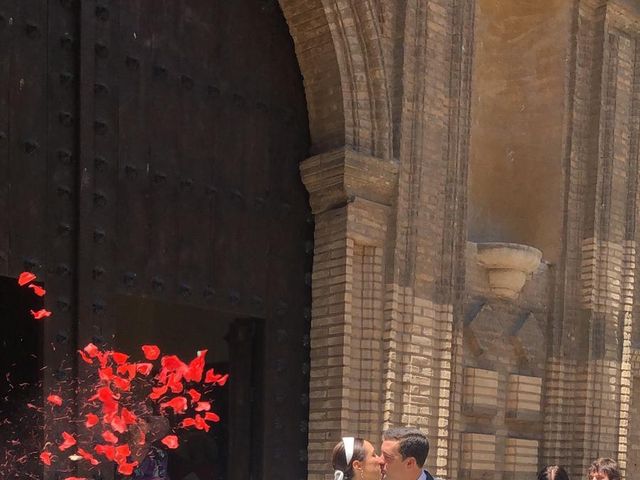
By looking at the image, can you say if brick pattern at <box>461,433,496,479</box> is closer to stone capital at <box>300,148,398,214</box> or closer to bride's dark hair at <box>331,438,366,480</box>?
stone capital at <box>300,148,398,214</box>

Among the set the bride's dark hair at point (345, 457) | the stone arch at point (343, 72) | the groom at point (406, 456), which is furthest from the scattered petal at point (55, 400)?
the stone arch at point (343, 72)

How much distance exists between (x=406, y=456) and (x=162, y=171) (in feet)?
11.3

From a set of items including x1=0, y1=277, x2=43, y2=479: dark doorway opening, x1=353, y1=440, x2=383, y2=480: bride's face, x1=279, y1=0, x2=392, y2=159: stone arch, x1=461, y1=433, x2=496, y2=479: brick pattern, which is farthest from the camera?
x1=461, y1=433, x2=496, y2=479: brick pattern

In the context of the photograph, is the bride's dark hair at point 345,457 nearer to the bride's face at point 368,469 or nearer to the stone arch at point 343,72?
the bride's face at point 368,469

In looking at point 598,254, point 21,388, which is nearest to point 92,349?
point 21,388

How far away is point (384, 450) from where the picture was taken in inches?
194

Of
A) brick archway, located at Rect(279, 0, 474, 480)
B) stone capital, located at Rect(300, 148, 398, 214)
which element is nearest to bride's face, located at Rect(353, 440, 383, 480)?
brick archway, located at Rect(279, 0, 474, 480)

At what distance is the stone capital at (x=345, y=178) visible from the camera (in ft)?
27.8

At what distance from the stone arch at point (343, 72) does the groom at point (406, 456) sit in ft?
12.6

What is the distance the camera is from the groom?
15.9 feet

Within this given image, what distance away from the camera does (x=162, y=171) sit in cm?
782

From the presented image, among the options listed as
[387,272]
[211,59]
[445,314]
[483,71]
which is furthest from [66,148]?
[483,71]

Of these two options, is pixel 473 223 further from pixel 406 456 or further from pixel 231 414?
pixel 406 456

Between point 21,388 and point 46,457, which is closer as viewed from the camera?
point 46,457
